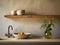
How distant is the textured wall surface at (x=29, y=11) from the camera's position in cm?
301

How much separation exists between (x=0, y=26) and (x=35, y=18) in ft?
2.56

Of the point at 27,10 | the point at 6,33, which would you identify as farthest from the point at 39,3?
the point at 6,33

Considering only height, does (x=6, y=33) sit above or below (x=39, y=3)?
below

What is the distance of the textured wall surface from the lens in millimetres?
3008

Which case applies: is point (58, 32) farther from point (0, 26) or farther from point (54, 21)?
point (0, 26)

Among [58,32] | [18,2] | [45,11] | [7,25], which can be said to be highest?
[18,2]

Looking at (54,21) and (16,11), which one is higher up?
(16,11)

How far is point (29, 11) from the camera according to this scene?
9.90 ft

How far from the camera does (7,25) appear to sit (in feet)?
10.0

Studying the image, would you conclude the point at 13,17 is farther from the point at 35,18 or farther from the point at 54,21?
the point at 54,21

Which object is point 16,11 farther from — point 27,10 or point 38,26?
point 38,26

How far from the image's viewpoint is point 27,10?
3.02 m

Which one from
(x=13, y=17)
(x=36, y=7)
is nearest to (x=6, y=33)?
(x=13, y=17)

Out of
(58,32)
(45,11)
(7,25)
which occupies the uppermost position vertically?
(45,11)
